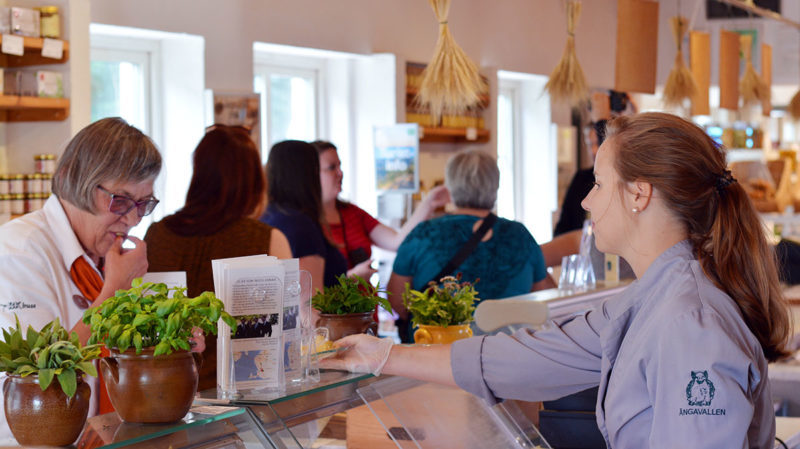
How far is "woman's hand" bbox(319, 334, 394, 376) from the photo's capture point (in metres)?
2.04

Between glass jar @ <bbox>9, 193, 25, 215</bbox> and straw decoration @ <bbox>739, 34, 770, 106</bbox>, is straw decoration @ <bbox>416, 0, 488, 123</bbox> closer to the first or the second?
glass jar @ <bbox>9, 193, 25, 215</bbox>

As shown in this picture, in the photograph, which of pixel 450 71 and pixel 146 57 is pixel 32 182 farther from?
pixel 450 71

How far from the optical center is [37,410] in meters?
1.45

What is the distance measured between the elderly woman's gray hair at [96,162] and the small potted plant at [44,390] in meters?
0.82

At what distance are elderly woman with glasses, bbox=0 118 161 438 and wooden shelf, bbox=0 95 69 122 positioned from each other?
1.97 meters

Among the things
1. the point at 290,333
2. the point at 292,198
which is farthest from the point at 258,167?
the point at 290,333

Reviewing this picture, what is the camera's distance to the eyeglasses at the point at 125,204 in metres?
2.27

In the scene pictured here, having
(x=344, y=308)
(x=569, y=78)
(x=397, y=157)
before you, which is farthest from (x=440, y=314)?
(x=397, y=157)

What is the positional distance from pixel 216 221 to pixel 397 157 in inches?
141

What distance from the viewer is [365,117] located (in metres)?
6.75

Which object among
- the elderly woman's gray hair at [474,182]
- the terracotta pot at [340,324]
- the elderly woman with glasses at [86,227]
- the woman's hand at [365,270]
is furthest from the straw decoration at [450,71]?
the terracotta pot at [340,324]

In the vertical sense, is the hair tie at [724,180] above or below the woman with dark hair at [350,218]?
above

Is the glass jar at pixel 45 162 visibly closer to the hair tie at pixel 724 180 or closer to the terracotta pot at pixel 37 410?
the terracotta pot at pixel 37 410

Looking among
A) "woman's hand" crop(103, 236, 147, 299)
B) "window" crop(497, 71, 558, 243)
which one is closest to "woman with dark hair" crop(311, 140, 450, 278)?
"woman's hand" crop(103, 236, 147, 299)
